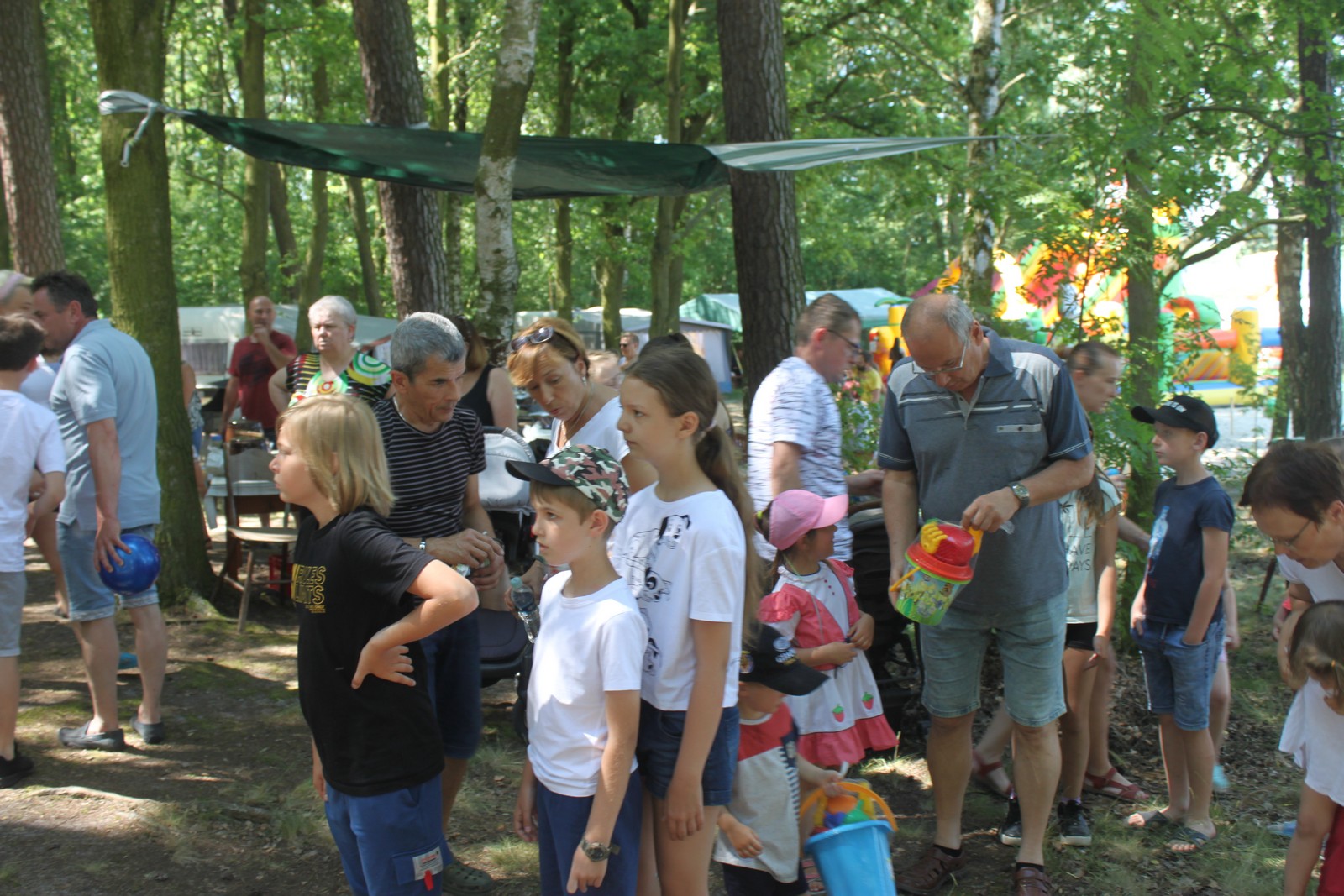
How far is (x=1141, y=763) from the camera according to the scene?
15.8ft

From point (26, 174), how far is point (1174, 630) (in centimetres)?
882

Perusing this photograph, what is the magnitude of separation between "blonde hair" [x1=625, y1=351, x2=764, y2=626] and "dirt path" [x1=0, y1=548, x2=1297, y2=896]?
5.73 ft

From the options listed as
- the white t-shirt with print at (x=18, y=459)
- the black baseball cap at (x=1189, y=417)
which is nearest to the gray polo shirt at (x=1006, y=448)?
the black baseball cap at (x=1189, y=417)

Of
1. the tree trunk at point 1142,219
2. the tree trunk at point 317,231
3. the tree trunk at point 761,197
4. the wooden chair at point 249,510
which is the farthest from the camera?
the tree trunk at point 317,231

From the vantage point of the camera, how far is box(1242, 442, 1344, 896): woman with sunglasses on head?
2.88 meters

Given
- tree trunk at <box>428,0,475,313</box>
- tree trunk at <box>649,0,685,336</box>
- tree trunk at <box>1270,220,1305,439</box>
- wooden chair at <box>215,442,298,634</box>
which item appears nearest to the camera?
wooden chair at <box>215,442,298,634</box>

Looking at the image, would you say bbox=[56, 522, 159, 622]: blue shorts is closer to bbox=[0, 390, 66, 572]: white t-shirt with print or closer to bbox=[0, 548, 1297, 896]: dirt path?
bbox=[0, 390, 66, 572]: white t-shirt with print

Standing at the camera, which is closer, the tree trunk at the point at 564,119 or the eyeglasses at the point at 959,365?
the eyeglasses at the point at 959,365

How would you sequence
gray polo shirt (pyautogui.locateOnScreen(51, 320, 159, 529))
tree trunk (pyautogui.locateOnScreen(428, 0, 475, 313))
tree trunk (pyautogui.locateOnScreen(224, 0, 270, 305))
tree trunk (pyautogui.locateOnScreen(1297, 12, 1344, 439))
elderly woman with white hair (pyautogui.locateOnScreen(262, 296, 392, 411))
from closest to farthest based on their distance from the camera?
elderly woman with white hair (pyautogui.locateOnScreen(262, 296, 392, 411)) < gray polo shirt (pyautogui.locateOnScreen(51, 320, 159, 529)) < tree trunk (pyautogui.locateOnScreen(428, 0, 475, 313)) < tree trunk (pyautogui.locateOnScreen(1297, 12, 1344, 439)) < tree trunk (pyautogui.locateOnScreen(224, 0, 270, 305))

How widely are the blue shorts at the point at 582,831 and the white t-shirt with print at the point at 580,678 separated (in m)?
0.05

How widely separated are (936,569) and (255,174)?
1391cm

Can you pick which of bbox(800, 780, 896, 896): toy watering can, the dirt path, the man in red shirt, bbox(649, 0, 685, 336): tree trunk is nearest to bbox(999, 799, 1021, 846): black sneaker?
the dirt path

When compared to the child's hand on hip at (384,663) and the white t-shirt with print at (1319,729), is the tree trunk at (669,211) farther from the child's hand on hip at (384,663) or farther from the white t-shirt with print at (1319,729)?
the child's hand on hip at (384,663)

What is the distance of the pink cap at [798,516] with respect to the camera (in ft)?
11.7
